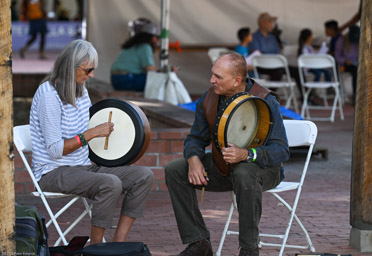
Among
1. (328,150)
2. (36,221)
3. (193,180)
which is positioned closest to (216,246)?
(193,180)

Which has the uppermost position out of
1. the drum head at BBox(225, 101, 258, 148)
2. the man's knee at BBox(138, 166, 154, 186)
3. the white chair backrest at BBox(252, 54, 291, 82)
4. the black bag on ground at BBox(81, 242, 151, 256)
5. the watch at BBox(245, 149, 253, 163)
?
the drum head at BBox(225, 101, 258, 148)

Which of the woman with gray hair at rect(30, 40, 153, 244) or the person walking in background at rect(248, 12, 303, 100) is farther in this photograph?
the person walking in background at rect(248, 12, 303, 100)

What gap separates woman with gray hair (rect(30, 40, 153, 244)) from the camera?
418cm

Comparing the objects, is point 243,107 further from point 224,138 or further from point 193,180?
point 193,180

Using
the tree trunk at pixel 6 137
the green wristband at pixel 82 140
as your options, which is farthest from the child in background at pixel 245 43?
the tree trunk at pixel 6 137

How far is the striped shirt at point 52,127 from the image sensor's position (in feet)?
13.8

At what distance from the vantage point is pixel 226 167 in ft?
13.9

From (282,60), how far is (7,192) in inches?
289

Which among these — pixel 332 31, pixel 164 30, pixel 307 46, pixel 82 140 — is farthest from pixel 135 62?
pixel 82 140

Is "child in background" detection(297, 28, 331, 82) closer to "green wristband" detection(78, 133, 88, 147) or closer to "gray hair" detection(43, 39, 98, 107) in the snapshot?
"gray hair" detection(43, 39, 98, 107)

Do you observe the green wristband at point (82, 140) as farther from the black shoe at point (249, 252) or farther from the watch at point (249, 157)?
the black shoe at point (249, 252)

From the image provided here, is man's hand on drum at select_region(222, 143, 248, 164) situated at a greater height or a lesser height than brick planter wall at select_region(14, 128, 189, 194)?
greater

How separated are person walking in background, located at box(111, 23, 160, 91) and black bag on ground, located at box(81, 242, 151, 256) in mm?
5306

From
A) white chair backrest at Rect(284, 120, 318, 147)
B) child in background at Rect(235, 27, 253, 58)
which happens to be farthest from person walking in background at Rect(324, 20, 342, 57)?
white chair backrest at Rect(284, 120, 318, 147)
